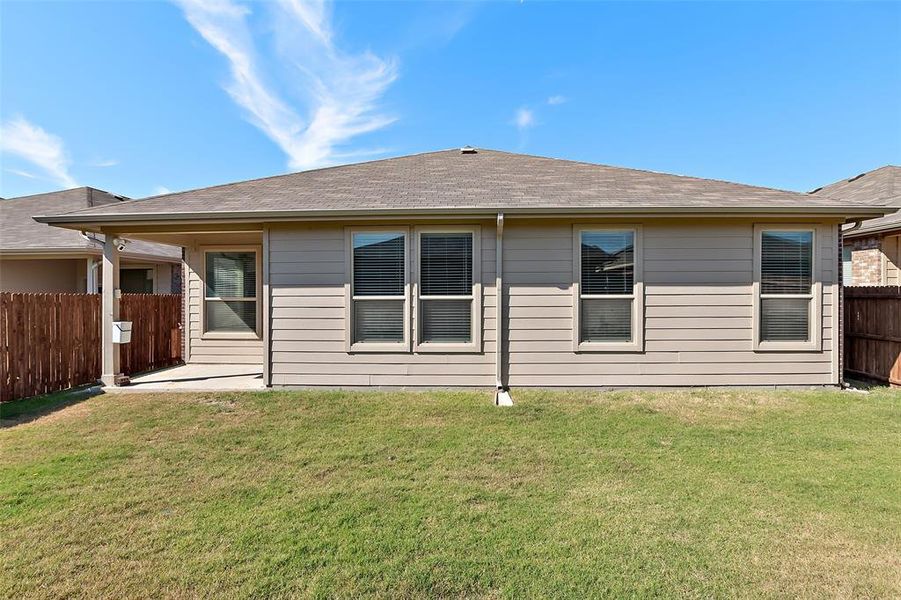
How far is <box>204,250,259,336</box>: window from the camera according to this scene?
821 cm

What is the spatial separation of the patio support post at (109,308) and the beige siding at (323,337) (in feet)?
8.29

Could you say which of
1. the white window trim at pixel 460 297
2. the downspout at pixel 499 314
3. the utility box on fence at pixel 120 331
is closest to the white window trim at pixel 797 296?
the downspout at pixel 499 314

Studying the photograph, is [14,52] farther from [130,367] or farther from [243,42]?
[130,367]

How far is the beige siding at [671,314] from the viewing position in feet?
19.4

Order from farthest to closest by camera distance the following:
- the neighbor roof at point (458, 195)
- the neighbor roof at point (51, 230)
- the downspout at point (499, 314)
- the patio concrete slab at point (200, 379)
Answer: the neighbor roof at point (51, 230) → the patio concrete slab at point (200, 379) → the downspout at point (499, 314) → the neighbor roof at point (458, 195)

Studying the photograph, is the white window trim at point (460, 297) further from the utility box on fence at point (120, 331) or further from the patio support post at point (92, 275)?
the patio support post at point (92, 275)

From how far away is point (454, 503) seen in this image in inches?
113

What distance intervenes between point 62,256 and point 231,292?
17.0ft

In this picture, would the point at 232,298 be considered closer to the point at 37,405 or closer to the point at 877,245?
the point at 37,405

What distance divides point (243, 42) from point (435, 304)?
7.82m

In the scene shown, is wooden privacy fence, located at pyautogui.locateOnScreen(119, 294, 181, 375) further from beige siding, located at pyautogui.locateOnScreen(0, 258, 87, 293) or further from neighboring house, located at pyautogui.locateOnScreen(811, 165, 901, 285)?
neighboring house, located at pyautogui.locateOnScreen(811, 165, 901, 285)

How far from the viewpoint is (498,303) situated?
5.89 meters

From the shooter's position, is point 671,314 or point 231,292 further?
point 231,292

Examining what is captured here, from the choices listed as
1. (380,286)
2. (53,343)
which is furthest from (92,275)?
(380,286)
